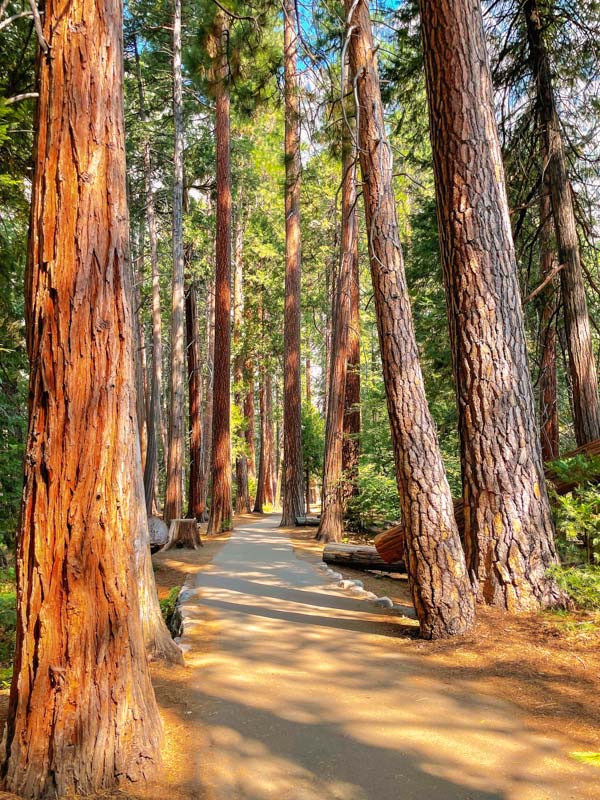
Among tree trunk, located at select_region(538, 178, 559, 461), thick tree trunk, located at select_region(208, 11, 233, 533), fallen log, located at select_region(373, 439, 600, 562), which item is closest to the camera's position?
fallen log, located at select_region(373, 439, 600, 562)

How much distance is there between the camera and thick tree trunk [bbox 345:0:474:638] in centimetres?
541

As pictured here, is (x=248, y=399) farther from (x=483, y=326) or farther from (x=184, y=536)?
(x=483, y=326)

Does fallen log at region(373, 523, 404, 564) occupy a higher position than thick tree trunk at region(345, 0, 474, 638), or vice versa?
thick tree trunk at region(345, 0, 474, 638)

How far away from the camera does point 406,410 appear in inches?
225

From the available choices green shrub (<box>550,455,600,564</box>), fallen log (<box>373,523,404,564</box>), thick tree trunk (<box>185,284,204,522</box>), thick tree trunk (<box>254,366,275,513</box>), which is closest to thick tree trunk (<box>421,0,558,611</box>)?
green shrub (<box>550,455,600,564</box>)

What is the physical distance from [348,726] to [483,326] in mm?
3865

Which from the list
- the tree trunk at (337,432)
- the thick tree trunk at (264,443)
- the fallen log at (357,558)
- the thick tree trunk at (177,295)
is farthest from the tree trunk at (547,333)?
the thick tree trunk at (264,443)

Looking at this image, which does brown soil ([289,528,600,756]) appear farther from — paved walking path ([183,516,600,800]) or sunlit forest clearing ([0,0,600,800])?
paved walking path ([183,516,600,800])

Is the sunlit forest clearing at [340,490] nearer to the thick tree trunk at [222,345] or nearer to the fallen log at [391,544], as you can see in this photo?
the fallen log at [391,544]

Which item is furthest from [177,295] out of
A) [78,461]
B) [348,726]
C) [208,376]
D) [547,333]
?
[208,376]

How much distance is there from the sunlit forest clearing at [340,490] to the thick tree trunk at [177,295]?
4.25m

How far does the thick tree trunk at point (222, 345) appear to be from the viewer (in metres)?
17.3

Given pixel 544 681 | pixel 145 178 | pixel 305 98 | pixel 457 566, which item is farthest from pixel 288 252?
pixel 544 681

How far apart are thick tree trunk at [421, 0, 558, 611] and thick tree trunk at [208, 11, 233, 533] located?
1183 cm
